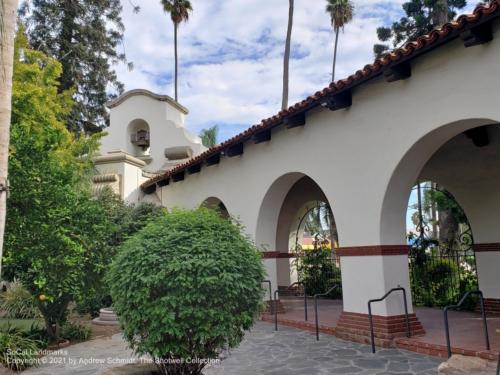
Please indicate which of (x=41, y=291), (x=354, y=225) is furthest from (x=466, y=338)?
(x=41, y=291)

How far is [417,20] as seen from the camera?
20.1 meters

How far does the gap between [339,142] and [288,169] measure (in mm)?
1840

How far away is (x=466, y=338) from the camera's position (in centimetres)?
723

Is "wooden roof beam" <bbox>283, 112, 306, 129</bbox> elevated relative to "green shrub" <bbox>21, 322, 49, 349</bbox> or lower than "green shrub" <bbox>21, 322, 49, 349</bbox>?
elevated

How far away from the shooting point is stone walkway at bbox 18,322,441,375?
20.7ft

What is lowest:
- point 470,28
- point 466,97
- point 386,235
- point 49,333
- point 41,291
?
point 49,333

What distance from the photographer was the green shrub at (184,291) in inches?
185

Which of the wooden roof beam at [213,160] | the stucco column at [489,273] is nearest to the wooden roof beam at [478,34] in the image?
the stucco column at [489,273]

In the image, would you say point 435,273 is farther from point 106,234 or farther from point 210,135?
point 210,135

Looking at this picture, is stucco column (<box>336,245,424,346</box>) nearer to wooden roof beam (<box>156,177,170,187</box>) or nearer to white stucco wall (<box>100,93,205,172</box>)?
wooden roof beam (<box>156,177,170,187</box>)

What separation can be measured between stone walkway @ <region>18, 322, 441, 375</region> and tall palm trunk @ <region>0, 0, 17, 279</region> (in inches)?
138

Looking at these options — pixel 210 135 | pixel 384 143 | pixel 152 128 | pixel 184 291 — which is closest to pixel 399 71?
pixel 384 143

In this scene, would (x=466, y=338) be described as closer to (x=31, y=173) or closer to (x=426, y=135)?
(x=426, y=135)

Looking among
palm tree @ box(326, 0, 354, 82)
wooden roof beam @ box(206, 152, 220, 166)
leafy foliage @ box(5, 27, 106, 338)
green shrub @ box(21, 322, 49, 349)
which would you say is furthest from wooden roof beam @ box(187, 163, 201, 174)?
palm tree @ box(326, 0, 354, 82)
